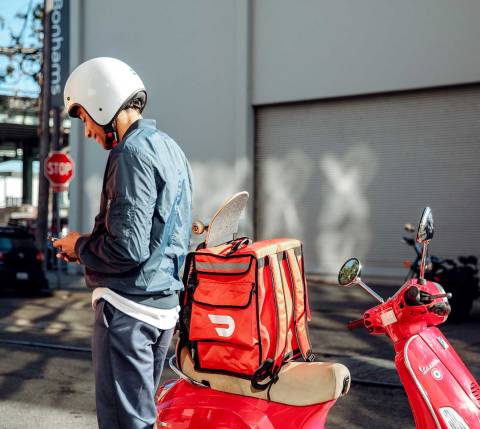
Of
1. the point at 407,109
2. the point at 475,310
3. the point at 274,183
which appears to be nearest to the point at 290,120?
the point at 274,183

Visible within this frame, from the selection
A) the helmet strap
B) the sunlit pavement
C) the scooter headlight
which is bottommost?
the sunlit pavement

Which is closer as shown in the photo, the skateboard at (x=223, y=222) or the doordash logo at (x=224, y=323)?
the doordash logo at (x=224, y=323)

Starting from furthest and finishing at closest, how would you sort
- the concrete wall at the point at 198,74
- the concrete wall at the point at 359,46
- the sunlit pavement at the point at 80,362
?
the concrete wall at the point at 198,74, the concrete wall at the point at 359,46, the sunlit pavement at the point at 80,362

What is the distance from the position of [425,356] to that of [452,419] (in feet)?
0.83

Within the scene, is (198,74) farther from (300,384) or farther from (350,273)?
(300,384)

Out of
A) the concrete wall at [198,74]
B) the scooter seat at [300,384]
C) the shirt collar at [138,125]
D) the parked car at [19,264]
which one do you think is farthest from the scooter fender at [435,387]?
the concrete wall at [198,74]

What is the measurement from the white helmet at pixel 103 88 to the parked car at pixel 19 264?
11.7 metres

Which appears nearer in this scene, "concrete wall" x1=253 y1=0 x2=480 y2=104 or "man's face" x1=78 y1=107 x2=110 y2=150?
"man's face" x1=78 y1=107 x2=110 y2=150

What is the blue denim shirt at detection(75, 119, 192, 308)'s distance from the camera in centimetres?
260

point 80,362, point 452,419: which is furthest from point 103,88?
point 80,362

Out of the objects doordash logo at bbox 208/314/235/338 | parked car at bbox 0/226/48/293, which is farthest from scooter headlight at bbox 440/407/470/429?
parked car at bbox 0/226/48/293

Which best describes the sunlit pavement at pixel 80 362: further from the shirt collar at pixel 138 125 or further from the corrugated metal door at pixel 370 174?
the shirt collar at pixel 138 125

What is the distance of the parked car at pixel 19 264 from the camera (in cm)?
1396

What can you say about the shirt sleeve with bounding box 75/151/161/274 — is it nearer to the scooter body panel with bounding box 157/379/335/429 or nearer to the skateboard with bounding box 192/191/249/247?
the skateboard with bounding box 192/191/249/247
